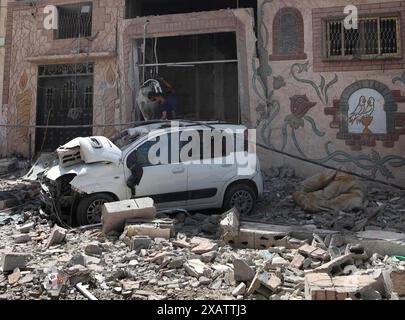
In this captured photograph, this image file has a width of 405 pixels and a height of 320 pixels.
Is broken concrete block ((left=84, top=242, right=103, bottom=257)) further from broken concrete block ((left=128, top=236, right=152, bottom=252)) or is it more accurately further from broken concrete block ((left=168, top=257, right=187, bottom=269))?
broken concrete block ((left=168, top=257, right=187, bottom=269))

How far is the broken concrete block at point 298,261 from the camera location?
17.5 feet

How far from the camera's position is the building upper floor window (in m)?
12.6

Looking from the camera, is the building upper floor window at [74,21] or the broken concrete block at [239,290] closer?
the broken concrete block at [239,290]

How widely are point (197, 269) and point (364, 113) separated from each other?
6.65 m

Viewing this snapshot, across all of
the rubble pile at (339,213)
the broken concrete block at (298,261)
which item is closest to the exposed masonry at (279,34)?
the rubble pile at (339,213)

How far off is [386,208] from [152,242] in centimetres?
461

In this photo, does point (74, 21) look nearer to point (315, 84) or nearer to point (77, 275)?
point (315, 84)

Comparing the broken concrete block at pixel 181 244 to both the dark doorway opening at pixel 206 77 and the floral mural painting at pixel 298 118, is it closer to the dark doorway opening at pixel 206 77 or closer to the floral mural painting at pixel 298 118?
the floral mural painting at pixel 298 118

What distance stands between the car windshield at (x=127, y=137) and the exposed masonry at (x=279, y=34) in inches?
174

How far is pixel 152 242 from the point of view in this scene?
19.8 ft

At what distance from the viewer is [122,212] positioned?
254 inches

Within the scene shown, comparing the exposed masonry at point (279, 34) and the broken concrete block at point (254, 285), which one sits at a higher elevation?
the exposed masonry at point (279, 34)

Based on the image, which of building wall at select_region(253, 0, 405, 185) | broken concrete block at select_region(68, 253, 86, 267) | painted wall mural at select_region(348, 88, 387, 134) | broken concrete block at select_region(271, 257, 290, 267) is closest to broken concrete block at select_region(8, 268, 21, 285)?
broken concrete block at select_region(68, 253, 86, 267)

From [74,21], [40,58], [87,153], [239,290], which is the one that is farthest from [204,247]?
[74,21]
